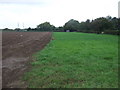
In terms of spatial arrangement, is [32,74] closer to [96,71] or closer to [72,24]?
[96,71]

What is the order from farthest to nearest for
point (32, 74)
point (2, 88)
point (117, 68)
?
point (117, 68), point (32, 74), point (2, 88)

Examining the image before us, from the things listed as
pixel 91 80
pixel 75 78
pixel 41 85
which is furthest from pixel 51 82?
pixel 91 80

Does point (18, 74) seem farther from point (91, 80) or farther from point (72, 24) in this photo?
point (72, 24)

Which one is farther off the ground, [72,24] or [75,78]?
[72,24]

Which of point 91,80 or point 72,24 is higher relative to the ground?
point 72,24

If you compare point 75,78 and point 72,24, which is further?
point 72,24

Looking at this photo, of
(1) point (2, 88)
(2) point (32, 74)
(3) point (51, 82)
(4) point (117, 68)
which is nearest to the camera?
(1) point (2, 88)

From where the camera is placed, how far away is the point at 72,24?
124 m

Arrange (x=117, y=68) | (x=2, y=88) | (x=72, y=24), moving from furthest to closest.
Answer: (x=72, y=24), (x=117, y=68), (x=2, y=88)

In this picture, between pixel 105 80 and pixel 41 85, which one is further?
pixel 105 80

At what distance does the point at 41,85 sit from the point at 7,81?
45.9 inches

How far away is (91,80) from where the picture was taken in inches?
227

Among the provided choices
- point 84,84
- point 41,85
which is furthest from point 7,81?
point 84,84

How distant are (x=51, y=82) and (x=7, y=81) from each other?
135cm
